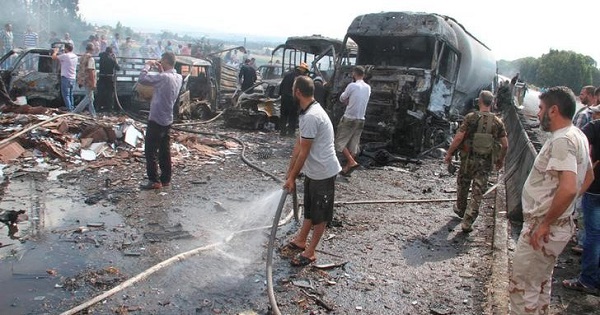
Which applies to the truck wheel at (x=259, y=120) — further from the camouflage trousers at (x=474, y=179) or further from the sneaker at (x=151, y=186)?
the camouflage trousers at (x=474, y=179)

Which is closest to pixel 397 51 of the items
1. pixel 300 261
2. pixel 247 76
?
pixel 247 76

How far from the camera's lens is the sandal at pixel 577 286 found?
443 centimetres

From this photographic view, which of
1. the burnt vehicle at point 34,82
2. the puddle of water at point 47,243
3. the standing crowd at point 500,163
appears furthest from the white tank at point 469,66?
the burnt vehicle at point 34,82

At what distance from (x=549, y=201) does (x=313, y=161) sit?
216cm

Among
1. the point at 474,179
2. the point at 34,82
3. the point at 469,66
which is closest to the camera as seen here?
the point at 474,179

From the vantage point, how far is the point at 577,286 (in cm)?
451

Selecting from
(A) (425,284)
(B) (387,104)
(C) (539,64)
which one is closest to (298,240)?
(A) (425,284)

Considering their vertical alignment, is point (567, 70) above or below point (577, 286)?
above

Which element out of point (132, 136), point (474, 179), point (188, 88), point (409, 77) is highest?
point (409, 77)

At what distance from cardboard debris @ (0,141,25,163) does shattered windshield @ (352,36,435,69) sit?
8.15 metres

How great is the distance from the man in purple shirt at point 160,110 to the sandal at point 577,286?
5.38 metres

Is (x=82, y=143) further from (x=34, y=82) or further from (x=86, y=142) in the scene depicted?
(x=34, y=82)

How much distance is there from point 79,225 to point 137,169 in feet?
8.49

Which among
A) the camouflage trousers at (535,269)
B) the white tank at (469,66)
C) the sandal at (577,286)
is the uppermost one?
the white tank at (469,66)
